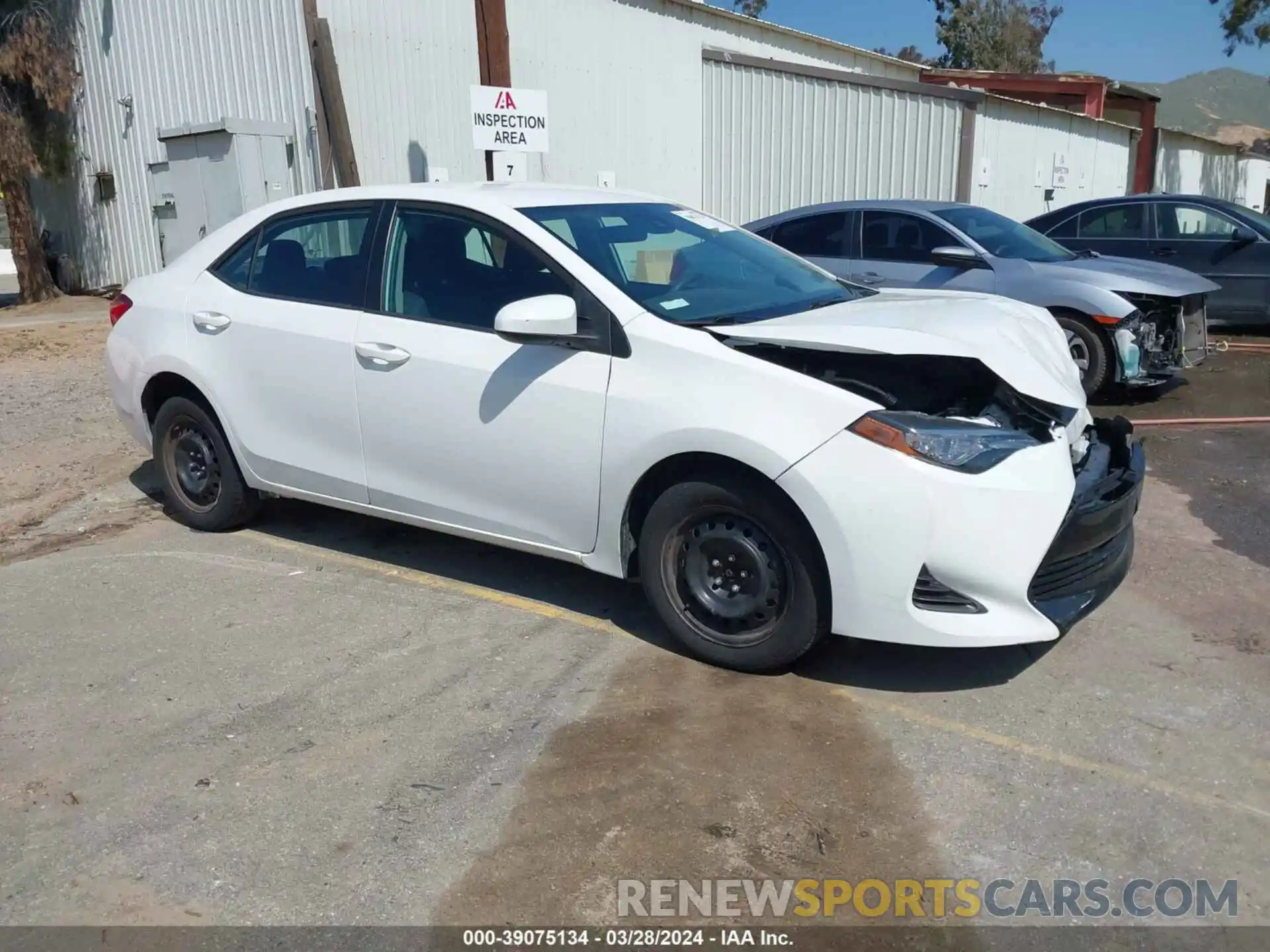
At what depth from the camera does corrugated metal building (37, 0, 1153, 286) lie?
12.6 meters

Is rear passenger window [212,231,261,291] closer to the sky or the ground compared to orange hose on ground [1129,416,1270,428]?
closer to the sky

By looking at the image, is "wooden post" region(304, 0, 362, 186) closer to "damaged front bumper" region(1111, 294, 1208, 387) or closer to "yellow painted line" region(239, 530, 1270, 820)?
"yellow painted line" region(239, 530, 1270, 820)

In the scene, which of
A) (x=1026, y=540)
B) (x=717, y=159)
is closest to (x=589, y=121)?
(x=717, y=159)

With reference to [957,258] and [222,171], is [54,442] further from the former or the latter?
[957,258]

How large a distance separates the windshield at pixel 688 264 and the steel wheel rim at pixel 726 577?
783 millimetres

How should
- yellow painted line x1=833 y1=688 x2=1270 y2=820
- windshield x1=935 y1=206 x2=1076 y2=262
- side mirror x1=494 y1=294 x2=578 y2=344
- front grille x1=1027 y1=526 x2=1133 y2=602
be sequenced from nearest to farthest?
1. yellow painted line x1=833 y1=688 x2=1270 y2=820
2. front grille x1=1027 y1=526 x2=1133 y2=602
3. side mirror x1=494 y1=294 x2=578 y2=344
4. windshield x1=935 y1=206 x2=1076 y2=262

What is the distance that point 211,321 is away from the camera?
5328mm

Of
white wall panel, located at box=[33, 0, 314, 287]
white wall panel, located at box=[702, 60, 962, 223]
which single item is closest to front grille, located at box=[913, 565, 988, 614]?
white wall panel, located at box=[33, 0, 314, 287]

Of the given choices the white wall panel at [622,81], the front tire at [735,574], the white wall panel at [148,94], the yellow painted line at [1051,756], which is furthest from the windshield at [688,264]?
the white wall panel at [622,81]

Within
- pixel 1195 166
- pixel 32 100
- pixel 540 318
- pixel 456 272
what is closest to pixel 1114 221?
pixel 456 272

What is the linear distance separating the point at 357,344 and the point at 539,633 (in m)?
1.46

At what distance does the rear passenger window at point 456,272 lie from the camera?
4426 millimetres

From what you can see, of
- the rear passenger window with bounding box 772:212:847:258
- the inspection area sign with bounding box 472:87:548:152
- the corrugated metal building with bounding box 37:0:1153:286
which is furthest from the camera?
the corrugated metal building with bounding box 37:0:1153:286

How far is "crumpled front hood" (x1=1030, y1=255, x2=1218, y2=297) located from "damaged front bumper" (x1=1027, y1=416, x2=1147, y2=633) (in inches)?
175
